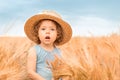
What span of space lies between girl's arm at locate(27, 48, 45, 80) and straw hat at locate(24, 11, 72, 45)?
205mm

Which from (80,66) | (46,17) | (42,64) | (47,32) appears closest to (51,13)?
(46,17)

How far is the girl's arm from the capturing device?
2322mm

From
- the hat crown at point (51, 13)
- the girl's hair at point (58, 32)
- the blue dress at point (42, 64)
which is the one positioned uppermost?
the hat crown at point (51, 13)

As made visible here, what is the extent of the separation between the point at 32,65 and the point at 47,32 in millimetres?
219

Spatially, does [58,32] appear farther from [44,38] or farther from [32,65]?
[32,65]

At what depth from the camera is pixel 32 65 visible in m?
2.41

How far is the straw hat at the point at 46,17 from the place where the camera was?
→ 8.36 ft

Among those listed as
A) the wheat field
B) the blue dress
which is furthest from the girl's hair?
the wheat field

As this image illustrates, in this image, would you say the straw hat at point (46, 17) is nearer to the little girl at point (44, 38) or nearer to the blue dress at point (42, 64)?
the little girl at point (44, 38)

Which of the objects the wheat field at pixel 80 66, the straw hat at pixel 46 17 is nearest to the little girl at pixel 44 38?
the straw hat at pixel 46 17

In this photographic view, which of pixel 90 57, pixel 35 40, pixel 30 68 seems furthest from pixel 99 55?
pixel 35 40

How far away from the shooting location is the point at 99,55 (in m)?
2.14

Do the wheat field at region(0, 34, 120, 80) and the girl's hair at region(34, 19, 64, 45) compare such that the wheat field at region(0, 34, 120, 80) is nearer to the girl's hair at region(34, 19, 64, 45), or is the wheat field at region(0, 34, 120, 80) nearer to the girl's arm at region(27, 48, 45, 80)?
the girl's arm at region(27, 48, 45, 80)

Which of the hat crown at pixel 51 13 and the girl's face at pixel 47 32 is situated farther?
the hat crown at pixel 51 13
